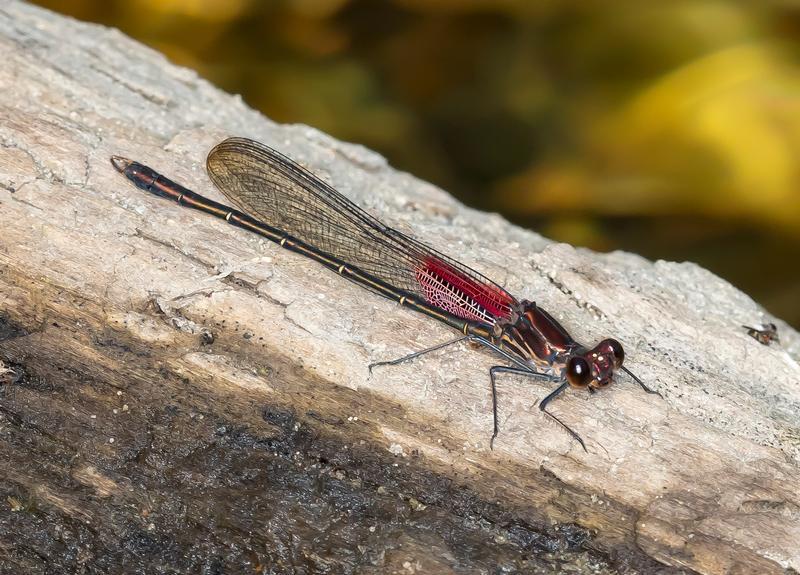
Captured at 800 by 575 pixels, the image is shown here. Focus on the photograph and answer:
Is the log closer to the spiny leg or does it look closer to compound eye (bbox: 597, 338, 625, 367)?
the spiny leg

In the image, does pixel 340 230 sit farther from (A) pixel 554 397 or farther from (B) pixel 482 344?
(A) pixel 554 397

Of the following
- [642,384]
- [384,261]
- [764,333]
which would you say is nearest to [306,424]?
[384,261]

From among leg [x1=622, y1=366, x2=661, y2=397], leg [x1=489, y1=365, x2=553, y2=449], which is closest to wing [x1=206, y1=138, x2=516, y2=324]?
leg [x1=489, y1=365, x2=553, y2=449]

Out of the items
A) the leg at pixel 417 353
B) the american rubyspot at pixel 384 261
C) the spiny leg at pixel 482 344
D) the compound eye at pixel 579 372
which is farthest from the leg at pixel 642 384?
the leg at pixel 417 353

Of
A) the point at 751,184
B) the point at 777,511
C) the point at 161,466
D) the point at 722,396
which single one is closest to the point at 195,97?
the point at 161,466

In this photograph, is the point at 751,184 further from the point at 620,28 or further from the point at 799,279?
the point at 620,28

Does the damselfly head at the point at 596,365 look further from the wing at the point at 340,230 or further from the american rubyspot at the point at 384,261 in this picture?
the wing at the point at 340,230
